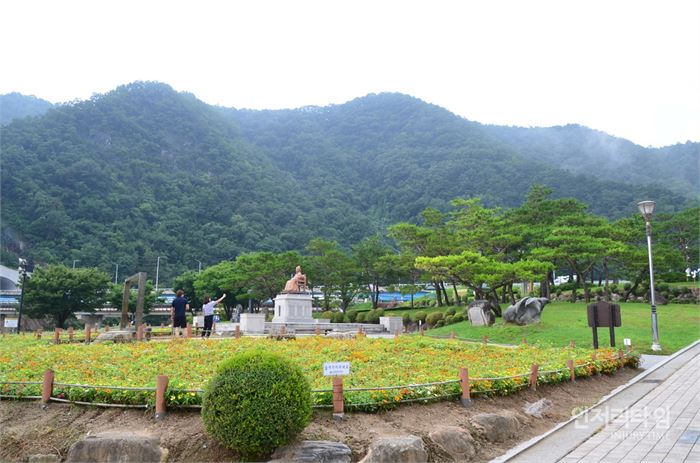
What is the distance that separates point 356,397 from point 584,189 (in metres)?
85.7

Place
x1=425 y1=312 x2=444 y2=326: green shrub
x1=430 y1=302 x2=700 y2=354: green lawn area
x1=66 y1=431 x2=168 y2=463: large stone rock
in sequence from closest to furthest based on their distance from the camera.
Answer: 1. x1=66 y1=431 x2=168 y2=463: large stone rock
2. x1=430 y1=302 x2=700 y2=354: green lawn area
3. x1=425 y1=312 x2=444 y2=326: green shrub

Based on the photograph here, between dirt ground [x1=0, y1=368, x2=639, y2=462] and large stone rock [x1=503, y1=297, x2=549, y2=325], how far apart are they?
19.5 metres

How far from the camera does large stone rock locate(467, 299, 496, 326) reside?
30.5m

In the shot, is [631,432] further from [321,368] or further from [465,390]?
[321,368]

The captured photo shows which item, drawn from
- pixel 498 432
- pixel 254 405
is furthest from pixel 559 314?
pixel 254 405

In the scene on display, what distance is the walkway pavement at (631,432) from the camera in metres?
7.36

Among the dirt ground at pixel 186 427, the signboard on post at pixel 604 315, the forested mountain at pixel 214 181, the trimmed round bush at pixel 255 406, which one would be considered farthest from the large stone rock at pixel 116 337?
the forested mountain at pixel 214 181

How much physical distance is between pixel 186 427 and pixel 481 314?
25.2 metres

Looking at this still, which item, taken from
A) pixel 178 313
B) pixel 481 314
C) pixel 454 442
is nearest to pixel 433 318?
pixel 481 314

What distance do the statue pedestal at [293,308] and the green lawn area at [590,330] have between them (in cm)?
944

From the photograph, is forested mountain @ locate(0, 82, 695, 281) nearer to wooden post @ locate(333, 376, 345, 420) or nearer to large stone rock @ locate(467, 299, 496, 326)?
large stone rock @ locate(467, 299, 496, 326)

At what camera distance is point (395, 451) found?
277 inches

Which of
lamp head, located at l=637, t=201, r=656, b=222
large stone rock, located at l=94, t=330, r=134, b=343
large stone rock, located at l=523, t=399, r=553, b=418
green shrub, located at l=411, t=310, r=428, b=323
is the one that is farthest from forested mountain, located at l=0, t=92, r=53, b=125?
large stone rock, located at l=523, t=399, r=553, b=418

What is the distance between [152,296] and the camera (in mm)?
58000
